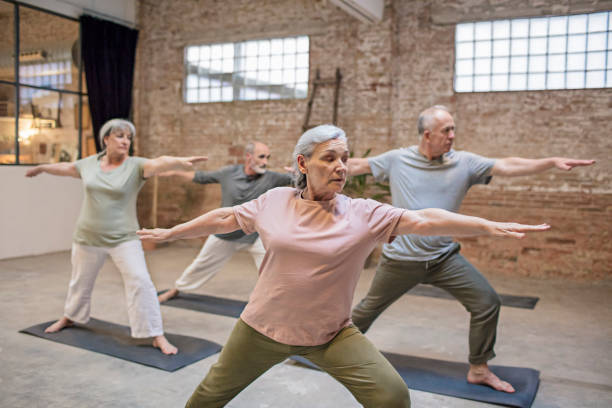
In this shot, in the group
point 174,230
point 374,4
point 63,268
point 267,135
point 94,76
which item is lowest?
point 63,268

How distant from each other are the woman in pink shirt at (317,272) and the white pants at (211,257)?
301cm

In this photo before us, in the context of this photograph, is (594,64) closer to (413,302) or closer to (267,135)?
(413,302)

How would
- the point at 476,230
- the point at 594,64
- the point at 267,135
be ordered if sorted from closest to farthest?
the point at 476,230, the point at 594,64, the point at 267,135

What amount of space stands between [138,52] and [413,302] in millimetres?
6470

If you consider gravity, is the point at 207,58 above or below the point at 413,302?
above

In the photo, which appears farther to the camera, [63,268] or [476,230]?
[63,268]

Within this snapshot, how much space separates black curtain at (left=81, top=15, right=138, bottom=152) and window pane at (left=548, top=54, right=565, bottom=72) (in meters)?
6.29

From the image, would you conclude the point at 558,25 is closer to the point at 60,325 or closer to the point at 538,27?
the point at 538,27

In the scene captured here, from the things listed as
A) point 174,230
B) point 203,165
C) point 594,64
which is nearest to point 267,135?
point 203,165

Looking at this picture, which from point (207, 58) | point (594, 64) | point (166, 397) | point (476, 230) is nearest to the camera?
point (476, 230)

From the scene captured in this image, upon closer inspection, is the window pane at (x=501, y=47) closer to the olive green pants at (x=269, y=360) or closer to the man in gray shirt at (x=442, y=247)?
the man in gray shirt at (x=442, y=247)

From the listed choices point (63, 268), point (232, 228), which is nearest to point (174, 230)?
point (232, 228)

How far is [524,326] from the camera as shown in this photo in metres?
4.95

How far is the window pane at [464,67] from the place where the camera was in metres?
7.50
